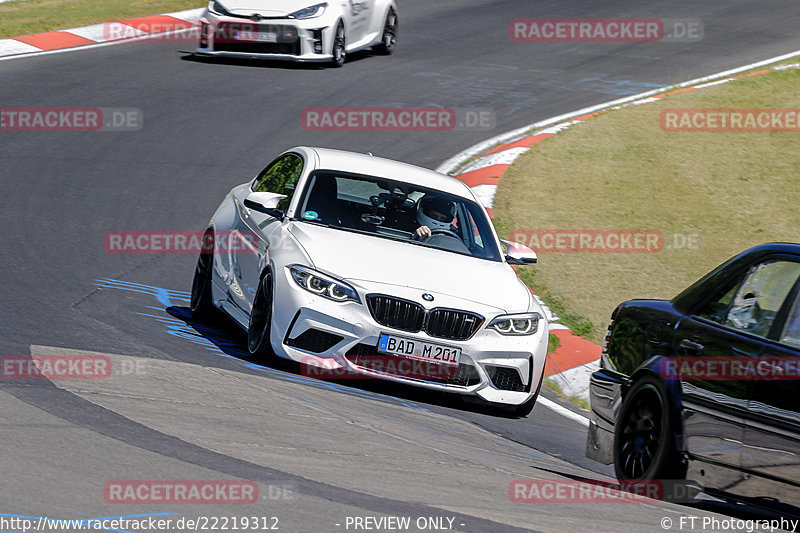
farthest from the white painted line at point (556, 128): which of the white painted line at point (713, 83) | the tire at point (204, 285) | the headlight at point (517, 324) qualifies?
the headlight at point (517, 324)

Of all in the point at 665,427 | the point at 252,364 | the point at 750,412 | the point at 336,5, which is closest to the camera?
the point at 750,412

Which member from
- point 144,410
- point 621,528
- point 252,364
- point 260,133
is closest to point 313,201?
point 252,364

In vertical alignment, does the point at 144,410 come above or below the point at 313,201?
below

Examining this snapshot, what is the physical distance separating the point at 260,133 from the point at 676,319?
31.9 feet

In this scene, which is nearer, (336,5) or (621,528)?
(621,528)

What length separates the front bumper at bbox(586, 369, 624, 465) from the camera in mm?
6926

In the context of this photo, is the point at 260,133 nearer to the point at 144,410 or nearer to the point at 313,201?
the point at 313,201

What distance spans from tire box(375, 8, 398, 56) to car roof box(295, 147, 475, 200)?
1095cm

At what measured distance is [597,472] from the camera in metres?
7.45

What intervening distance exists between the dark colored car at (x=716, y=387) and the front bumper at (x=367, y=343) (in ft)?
3.22

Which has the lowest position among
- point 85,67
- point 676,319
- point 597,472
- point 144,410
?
point 597,472

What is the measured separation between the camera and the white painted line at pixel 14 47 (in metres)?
18.3

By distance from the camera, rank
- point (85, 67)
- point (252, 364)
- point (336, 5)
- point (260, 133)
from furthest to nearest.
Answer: point (336, 5) < point (85, 67) < point (260, 133) < point (252, 364)

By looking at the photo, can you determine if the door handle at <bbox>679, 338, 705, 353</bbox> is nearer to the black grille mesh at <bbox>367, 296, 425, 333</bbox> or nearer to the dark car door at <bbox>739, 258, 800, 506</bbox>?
the dark car door at <bbox>739, 258, 800, 506</bbox>
